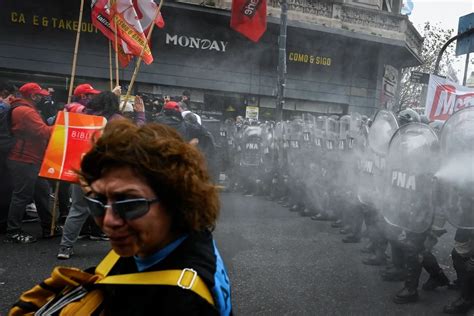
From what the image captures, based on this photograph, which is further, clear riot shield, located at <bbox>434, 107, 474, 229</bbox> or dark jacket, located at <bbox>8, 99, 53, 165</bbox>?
dark jacket, located at <bbox>8, 99, 53, 165</bbox>

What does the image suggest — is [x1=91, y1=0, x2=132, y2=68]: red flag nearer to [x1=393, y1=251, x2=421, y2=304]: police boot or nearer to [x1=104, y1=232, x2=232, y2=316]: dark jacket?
[x1=393, y1=251, x2=421, y2=304]: police boot

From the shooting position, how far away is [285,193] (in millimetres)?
8195

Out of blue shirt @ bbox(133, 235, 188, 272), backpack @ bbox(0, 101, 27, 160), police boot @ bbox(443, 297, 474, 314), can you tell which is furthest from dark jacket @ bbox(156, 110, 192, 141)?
blue shirt @ bbox(133, 235, 188, 272)

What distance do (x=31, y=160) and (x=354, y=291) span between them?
134 inches

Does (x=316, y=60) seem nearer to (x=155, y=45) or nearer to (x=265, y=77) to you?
(x=265, y=77)

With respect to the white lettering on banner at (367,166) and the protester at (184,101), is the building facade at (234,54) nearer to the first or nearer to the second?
the protester at (184,101)

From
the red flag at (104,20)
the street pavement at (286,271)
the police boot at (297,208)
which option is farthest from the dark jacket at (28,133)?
the police boot at (297,208)

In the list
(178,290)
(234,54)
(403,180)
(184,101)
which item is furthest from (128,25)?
(234,54)

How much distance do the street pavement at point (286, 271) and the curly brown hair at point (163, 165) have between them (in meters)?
2.23

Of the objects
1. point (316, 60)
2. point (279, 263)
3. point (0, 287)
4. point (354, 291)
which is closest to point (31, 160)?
point (0, 287)

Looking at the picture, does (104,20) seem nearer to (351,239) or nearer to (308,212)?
(308,212)

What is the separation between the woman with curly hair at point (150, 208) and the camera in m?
1.16

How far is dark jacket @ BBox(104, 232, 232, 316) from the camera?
1062 mm

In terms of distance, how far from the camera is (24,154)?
460 centimetres
